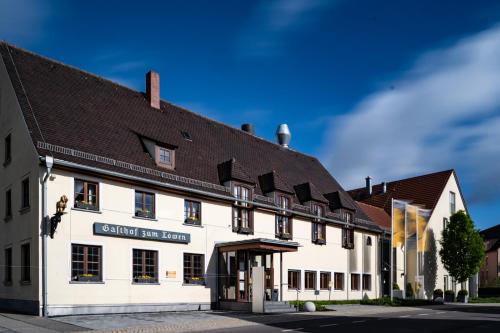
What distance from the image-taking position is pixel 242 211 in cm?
3102

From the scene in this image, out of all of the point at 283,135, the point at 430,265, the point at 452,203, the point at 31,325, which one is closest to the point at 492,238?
the point at 452,203

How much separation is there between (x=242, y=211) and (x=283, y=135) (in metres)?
14.4

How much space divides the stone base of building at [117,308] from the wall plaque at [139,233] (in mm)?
2955

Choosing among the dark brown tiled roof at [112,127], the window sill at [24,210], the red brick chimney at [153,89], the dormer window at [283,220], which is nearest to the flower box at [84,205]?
the dark brown tiled roof at [112,127]

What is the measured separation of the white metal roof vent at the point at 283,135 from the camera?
4422cm

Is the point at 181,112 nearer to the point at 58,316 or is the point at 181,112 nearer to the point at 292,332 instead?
the point at 58,316

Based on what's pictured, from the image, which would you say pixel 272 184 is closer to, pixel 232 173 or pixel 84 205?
pixel 232 173

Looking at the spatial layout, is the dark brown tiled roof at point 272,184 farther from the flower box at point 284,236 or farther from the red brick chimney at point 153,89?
the red brick chimney at point 153,89

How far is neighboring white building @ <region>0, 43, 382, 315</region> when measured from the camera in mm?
22625

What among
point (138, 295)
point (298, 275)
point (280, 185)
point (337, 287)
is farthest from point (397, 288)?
point (138, 295)

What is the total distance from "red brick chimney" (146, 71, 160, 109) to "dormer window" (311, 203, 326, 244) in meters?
11.9

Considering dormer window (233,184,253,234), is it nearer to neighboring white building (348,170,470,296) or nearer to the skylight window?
the skylight window

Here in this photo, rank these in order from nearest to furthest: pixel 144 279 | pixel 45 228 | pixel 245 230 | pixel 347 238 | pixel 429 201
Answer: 1. pixel 45 228
2. pixel 144 279
3. pixel 245 230
4. pixel 347 238
5. pixel 429 201

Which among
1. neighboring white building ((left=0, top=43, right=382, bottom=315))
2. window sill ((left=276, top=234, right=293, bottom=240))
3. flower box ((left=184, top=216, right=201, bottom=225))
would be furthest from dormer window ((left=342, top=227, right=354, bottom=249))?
flower box ((left=184, top=216, right=201, bottom=225))
